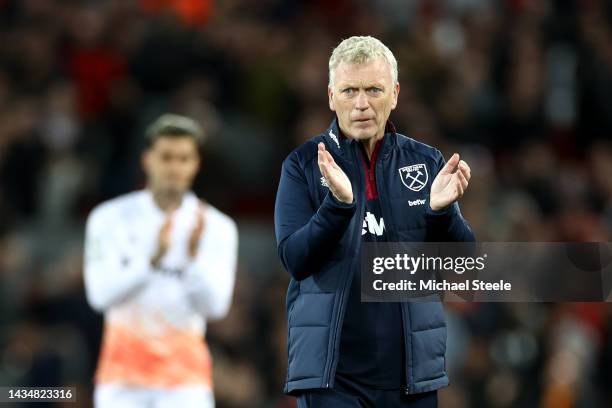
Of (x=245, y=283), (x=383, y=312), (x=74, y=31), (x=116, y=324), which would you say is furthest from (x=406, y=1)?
(x=383, y=312)

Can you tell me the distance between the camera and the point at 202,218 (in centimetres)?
814

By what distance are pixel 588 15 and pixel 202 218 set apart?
7.40 meters

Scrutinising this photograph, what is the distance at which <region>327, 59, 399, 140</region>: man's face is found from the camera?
4.93 metres

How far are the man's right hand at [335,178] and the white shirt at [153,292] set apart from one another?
3.26 meters

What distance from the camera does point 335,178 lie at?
15.4 feet

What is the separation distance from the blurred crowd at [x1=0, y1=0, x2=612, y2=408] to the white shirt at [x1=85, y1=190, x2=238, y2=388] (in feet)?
9.30

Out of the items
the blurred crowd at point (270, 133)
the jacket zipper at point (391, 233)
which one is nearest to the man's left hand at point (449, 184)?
the jacket zipper at point (391, 233)

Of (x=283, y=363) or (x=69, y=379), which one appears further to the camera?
(x=283, y=363)

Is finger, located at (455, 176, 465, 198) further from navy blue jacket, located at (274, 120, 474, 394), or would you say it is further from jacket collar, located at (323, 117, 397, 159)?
jacket collar, located at (323, 117, 397, 159)

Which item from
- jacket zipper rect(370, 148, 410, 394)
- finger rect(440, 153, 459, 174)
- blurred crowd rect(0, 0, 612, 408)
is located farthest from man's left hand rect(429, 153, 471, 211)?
blurred crowd rect(0, 0, 612, 408)

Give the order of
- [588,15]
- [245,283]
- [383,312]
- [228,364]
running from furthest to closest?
[588,15], [245,283], [228,364], [383,312]

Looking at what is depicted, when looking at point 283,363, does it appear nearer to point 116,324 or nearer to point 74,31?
point 116,324

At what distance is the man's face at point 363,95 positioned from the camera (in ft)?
16.2

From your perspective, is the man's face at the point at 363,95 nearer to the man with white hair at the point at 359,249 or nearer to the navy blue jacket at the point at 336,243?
the man with white hair at the point at 359,249
